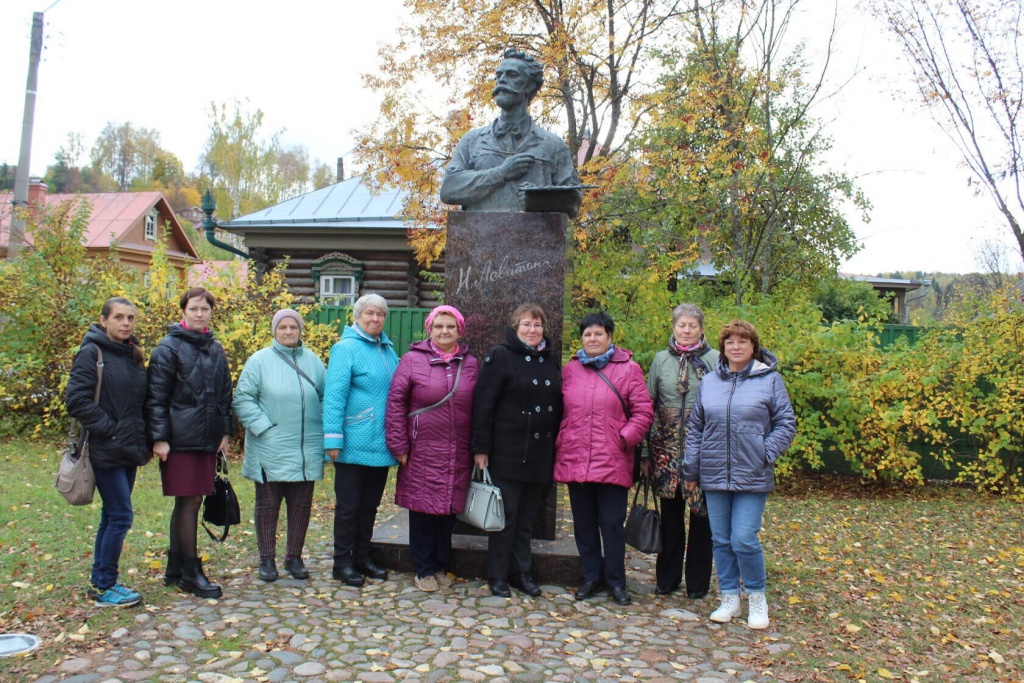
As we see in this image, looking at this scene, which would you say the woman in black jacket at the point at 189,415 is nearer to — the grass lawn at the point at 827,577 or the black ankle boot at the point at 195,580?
the black ankle boot at the point at 195,580

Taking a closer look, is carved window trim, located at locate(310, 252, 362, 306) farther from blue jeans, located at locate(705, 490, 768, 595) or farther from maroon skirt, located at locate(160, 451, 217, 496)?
blue jeans, located at locate(705, 490, 768, 595)

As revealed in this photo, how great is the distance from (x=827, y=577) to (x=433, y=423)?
114 inches

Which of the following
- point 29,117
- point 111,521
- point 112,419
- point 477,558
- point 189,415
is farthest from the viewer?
point 29,117

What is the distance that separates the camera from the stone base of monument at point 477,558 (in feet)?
15.4

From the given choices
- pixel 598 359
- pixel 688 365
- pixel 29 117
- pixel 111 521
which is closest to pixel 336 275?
pixel 29 117

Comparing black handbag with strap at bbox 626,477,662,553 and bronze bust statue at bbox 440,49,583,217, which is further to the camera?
bronze bust statue at bbox 440,49,583,217

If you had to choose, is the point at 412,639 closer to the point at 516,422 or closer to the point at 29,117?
the point at 516,422

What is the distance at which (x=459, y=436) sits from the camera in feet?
14.6

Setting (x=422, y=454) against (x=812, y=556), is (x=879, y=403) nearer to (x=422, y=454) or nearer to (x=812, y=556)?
(x=812, y=556)

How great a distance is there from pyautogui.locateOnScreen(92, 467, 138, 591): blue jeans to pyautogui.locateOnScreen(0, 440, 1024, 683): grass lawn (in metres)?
0.17

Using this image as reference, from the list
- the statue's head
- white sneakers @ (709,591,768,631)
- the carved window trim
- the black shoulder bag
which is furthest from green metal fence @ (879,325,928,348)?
the black shoulder bag

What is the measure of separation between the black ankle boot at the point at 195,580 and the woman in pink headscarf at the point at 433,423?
1.11 metres

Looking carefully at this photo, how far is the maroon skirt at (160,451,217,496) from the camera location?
13.8 ft
